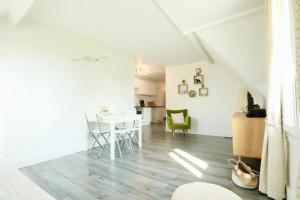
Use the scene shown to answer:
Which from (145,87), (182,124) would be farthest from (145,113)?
(182,124)

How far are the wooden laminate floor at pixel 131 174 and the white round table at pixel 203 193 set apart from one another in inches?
31.1

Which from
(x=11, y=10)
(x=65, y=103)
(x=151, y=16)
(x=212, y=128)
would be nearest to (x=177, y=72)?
(x=212, y=128)

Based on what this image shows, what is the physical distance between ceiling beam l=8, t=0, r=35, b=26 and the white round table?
2.89 m

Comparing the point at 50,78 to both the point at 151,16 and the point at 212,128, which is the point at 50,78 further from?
the point at 212,128

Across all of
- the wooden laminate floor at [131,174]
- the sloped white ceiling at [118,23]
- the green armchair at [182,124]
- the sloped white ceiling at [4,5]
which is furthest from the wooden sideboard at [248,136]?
the sloped white ceiling at [4,5]

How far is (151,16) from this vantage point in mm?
2969

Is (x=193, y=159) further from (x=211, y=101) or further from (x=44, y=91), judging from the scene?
(x=44, y=91)

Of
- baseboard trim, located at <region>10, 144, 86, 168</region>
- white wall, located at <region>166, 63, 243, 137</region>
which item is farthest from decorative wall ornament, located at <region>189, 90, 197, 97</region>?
baseboard trim, located at <region>10, 144, 86, 168</region>

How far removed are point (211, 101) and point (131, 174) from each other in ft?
12.0

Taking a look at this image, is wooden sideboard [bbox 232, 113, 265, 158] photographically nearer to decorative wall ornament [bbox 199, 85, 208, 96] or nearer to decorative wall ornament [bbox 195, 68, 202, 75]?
decorative wall ornament [bbox 199, 85, 208, 96]

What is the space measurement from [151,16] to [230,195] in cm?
275

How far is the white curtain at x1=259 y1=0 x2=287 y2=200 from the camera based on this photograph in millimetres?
1741

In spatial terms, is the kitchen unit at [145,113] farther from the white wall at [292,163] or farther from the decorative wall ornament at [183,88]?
the white wall at [292,163]

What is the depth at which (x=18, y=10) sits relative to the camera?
2605mm
